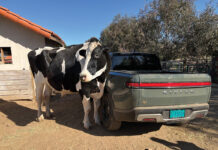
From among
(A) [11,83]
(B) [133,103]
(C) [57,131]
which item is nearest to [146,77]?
(B) [133,103]

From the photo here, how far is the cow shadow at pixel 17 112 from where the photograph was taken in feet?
12.6

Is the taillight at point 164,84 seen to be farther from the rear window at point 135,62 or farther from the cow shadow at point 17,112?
the cow shadow at point 17,112

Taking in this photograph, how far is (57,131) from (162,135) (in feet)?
8.26

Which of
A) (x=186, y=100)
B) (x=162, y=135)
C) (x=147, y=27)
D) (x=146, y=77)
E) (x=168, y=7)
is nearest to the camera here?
(x=146, y=77)

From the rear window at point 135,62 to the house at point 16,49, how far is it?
13.4ft

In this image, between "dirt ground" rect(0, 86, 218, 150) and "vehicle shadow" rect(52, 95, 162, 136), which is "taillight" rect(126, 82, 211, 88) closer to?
"dirt ground" rect(0, 86, 218, 150)

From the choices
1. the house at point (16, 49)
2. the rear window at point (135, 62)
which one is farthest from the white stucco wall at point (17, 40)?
the rear window at point (135, 62)

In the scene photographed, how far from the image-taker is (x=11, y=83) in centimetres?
574

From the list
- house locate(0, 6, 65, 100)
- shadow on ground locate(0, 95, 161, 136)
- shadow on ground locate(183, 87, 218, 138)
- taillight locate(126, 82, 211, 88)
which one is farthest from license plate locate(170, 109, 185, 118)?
house locate(0, 6, 65, 100)

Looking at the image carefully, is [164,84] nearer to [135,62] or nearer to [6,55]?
[135,62]

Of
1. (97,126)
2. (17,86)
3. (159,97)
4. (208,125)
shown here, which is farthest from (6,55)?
(208,125)

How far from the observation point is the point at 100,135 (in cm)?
291

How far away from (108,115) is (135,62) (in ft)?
5.97

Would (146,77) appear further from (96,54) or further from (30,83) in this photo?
(30,83)
